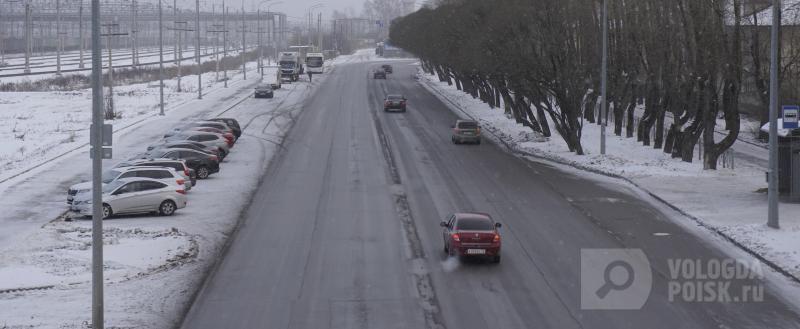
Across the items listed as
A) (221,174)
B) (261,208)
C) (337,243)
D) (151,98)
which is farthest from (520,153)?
(151,98)

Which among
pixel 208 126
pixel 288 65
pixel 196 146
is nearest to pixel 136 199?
pixel 196 146

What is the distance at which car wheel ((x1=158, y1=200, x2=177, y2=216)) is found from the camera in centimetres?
3095

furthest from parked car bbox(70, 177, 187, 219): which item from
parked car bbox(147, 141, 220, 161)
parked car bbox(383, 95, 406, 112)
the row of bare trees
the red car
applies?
parked car bbox(383, 95, 406, 112)

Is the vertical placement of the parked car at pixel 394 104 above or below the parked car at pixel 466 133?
above

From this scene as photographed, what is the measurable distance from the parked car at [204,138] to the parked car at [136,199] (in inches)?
522

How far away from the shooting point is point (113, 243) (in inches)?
1021

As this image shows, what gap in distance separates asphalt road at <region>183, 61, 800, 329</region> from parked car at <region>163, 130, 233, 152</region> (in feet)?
10.3

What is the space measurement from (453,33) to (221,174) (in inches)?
1540

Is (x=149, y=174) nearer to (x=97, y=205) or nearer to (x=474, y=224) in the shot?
(x=474, y=224)

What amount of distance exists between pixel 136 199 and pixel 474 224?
12559mm

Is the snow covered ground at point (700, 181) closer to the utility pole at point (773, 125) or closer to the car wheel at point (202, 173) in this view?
the utility pole at point (773, 125)

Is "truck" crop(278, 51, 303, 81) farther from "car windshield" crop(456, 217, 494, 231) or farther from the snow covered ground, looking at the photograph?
"car windshield" crop(456, 217, 494, 231)

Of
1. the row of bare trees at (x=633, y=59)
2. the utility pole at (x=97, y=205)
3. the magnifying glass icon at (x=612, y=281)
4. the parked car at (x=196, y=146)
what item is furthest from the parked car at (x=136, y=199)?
the row of bare trees at (x=633, y=59)

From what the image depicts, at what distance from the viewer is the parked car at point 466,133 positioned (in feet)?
171
